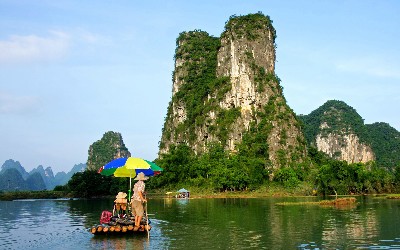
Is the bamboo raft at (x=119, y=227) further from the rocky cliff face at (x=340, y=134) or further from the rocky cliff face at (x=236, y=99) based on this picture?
the rocky cliff face at (x=340, y=134)

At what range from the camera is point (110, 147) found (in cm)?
14750

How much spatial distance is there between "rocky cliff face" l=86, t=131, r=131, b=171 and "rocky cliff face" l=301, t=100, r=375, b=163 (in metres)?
64.9

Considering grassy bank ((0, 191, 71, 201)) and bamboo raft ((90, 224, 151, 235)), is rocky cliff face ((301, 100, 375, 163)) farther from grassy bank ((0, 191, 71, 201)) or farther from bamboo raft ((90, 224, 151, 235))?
bamboo raft ((90, 224, 151, 235))

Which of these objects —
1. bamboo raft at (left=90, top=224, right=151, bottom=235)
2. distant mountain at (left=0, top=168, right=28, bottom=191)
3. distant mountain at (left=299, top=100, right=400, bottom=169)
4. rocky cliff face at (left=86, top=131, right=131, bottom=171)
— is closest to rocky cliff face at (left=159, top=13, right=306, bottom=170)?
distant mountain at (left=299, top=100, right=400, bottom=169)

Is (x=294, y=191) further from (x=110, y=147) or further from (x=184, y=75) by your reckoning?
(x=110, y=147)

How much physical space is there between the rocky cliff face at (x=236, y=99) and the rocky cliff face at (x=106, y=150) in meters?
40.5

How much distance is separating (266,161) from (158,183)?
74.9 ft

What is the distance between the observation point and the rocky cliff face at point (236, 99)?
89.6 metres

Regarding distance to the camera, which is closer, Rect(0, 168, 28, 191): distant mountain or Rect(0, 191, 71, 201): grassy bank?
Rect(0, 191, 71, 201): grassy bank

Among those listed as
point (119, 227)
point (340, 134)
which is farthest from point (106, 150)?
point (119, 227)

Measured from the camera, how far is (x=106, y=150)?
481 feet

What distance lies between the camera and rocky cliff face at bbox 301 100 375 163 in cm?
12762

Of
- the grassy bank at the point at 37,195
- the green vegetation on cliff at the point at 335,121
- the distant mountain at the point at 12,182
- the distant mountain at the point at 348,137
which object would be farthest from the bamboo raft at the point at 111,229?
the distant mountain at the point at 12,182

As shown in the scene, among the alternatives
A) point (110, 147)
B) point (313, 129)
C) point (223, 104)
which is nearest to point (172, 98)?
point (223, 104)
